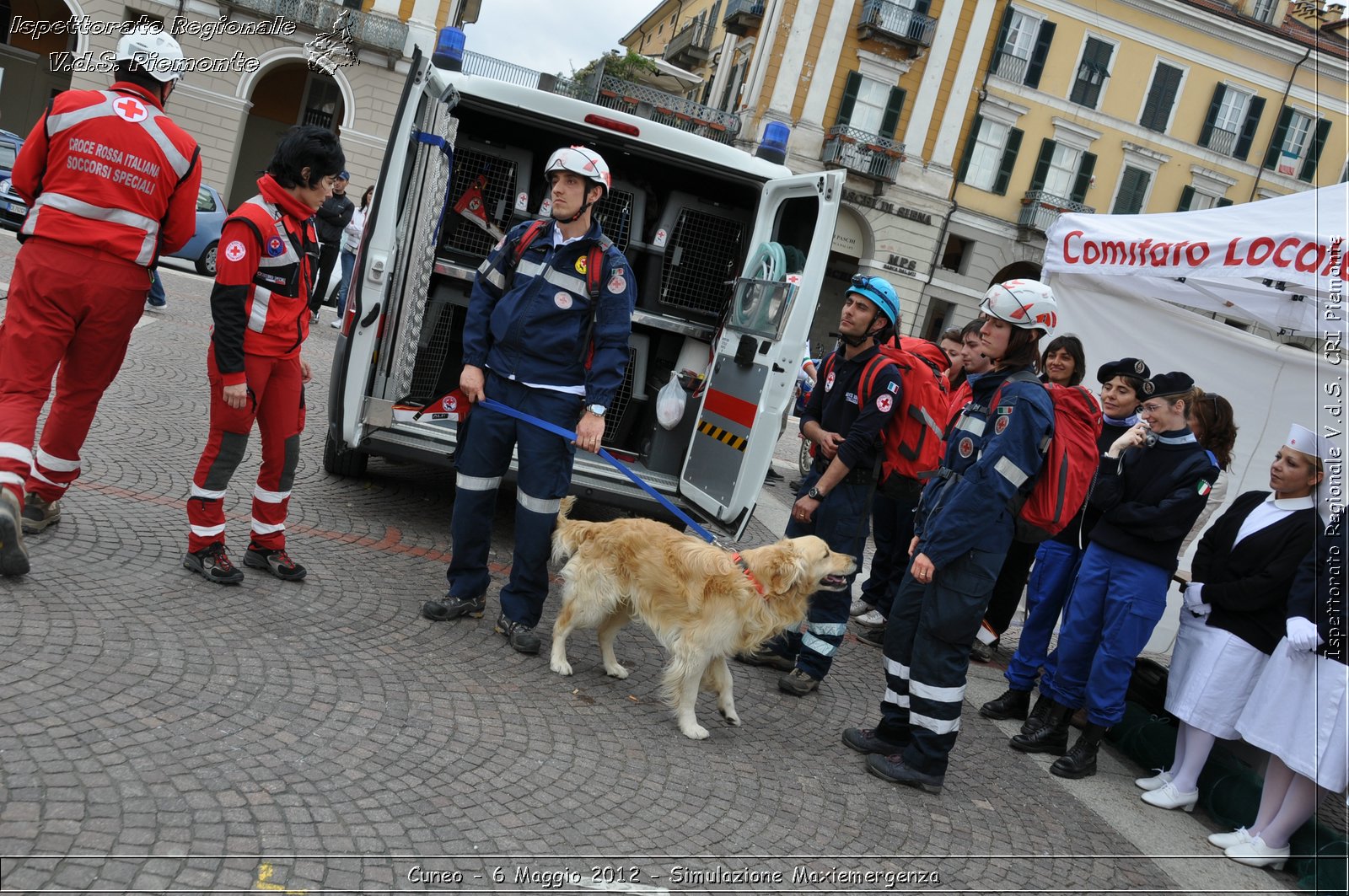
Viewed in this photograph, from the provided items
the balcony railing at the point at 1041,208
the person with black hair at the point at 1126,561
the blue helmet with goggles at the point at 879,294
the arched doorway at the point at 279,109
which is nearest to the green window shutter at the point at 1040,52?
the balcony railing at the point at 1041,208

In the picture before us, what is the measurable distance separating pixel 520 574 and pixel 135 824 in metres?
2.34

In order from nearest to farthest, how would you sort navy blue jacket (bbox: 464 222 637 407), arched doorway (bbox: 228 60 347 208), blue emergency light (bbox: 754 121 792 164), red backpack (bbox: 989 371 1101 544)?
red backpack (bbox: 989 371 1101 544) → navy blue jacket (bbox: 464 222 637 407) → blue emergency light (bbox: 754 121 792 164) → arched doorway (bbox: 228 60 347 208)

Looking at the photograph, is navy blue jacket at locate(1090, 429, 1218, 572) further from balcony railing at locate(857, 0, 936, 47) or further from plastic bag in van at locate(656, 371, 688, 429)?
balcony railing at locate(857, 0, 936, 47)

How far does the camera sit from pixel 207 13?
29.0 metres

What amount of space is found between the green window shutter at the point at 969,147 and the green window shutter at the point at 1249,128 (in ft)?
32.9

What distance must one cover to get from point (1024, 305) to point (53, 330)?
4.28 meters

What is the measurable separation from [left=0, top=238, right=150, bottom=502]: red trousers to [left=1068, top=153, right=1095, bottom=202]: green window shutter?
118 ft

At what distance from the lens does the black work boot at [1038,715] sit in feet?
18.7

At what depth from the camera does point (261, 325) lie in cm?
476

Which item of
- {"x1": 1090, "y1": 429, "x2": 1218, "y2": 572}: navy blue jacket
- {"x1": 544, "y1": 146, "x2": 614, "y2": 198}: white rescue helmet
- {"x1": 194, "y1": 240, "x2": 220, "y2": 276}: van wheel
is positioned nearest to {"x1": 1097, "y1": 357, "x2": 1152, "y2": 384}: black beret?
{"x1": 1090, "y1": 429, "x2": 1218, "y2": 572}: navy blue jacket

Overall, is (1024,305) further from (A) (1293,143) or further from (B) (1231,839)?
(A) (1293,143)

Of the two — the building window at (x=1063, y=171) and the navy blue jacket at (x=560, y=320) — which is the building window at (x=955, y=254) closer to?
the building window at (x=1063, y=171)

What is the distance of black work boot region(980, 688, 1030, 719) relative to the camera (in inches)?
239

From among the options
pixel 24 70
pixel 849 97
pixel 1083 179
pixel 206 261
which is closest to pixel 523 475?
pixel 206 261
